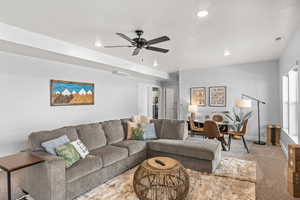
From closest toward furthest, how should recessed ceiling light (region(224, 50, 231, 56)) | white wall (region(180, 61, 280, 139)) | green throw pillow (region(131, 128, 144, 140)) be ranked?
green throw pillow (region(131, 128, 144, 140))
recessed ceiling light (region(224, 50, 231, 56))
white wall (region(180, 61, 280, 139))

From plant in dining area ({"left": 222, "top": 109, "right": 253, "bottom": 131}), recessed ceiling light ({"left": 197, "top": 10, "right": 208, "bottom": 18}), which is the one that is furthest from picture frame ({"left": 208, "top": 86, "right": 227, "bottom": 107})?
recessed ceiling light ({"left": 197, "top": 10, "right": 208, "bottom": 18})

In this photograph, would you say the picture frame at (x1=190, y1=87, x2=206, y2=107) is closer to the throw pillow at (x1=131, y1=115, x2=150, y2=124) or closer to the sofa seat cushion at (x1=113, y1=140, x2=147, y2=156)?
the throw pillow at (x1=131, y1=115, x2=150, y2=124)

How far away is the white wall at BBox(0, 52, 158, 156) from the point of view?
10.9ft

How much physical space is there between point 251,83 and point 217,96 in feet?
3.74

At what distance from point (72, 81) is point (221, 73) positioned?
494 cm

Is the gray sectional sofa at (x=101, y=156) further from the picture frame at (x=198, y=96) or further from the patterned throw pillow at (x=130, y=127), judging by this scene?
the picture frame at (x=198, y=96)

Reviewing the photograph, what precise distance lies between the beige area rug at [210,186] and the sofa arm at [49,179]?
1.17 ft

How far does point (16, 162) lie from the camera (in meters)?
1.93

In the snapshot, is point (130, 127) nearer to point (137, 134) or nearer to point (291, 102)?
point (137, 134)

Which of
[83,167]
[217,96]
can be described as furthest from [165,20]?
[217,96]

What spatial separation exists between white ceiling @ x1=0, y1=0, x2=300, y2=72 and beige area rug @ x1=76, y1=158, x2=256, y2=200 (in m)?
2.51

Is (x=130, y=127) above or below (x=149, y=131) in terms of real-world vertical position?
above

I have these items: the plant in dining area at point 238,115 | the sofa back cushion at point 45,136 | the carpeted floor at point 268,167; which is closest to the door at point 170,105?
the plant in dining area at point 238,115

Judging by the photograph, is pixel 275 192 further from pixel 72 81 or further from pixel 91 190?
pixel 72 81
